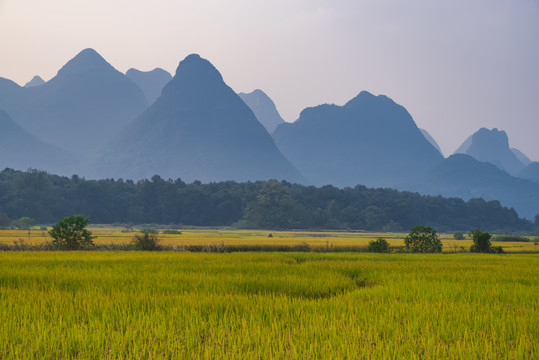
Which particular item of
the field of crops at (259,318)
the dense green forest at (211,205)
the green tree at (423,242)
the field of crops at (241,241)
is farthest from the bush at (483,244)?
the dense green forest at (211,205)

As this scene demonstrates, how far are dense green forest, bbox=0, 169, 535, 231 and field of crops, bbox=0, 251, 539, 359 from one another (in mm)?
98904

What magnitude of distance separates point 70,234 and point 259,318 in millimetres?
24448

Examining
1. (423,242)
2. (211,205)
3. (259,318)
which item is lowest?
(259,318)

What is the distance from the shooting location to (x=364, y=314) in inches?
330

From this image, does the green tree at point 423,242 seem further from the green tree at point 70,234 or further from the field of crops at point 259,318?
the field of crops at point 259,318

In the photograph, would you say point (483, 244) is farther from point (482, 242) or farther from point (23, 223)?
point (23, 223)

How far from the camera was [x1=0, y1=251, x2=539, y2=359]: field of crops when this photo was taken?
247 inches

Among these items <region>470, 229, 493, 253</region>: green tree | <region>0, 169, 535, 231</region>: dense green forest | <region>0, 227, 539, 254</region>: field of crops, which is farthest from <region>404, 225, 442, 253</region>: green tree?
<region>0, 169, 535, 231</region>: dense green forest

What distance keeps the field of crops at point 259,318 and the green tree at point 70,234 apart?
646 inches

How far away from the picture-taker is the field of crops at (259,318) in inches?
247

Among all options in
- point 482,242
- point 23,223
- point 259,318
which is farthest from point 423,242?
point 23,223

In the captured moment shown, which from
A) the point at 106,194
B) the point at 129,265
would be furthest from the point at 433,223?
the point at 129,265

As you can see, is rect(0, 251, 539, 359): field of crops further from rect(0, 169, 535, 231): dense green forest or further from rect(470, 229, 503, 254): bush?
rect(0, 169, 535, 231): dense green forest

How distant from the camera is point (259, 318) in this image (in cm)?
808
